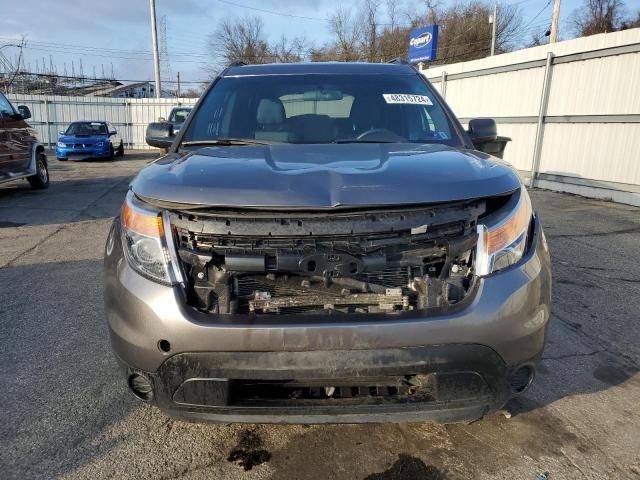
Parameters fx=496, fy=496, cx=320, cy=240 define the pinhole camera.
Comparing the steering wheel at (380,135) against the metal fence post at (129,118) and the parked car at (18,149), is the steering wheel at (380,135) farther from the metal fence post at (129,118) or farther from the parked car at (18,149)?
the metal fence post at (129,118)

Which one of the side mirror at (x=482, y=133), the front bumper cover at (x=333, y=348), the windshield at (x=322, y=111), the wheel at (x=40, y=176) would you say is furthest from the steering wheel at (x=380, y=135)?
the wheel at (x=40, y=176)

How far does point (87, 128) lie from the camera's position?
19641 millimetres

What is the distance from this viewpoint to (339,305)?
1901 mm

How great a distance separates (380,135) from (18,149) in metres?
9.20

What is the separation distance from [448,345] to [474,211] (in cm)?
54

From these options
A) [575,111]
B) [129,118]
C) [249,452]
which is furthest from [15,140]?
[129,118]

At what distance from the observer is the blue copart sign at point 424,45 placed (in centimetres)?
2345

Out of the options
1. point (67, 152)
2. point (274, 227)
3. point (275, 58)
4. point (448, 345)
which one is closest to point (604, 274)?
point (448, 345)

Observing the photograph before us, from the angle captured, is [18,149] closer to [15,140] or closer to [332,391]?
[15,140]

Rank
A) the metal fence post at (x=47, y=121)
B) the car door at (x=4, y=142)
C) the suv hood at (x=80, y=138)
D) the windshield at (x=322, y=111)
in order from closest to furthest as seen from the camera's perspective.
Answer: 1. the windshield at (x=322, y=111)
2. the car door at (x=4, y=142)
3. the suv hood at (x=80, y=138)
4. the metal fence post at (x=47, y=121)

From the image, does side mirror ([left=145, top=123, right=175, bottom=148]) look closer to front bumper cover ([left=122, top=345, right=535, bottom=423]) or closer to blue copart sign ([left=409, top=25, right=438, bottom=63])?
front bumper cover ([left=122, top=345, right=535, bottom=423])

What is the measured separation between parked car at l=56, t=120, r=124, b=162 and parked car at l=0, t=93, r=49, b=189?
8.41m

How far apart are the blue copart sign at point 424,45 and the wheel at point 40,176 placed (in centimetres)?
1723

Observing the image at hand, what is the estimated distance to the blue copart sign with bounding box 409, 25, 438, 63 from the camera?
2345 cm
